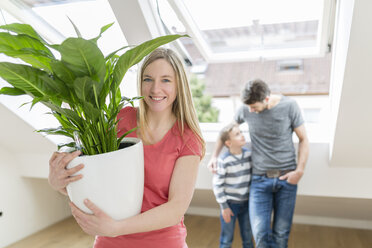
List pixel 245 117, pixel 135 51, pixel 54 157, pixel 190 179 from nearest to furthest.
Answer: pixel 135 51, pixel 54 157, pixel 190 179, pixel 245 117

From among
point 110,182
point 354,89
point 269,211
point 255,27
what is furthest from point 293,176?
point 110,182

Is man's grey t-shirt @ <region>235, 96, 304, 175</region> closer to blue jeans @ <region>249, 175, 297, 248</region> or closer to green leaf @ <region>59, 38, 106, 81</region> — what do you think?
blue jeans @ <region>249, 175, 297, 248</region>

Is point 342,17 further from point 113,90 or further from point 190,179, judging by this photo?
point 113,90

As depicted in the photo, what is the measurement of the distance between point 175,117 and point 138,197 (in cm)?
35

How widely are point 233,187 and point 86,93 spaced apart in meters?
2.04

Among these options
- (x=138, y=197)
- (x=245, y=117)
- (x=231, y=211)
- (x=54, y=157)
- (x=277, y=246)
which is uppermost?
(x=54, y=157)

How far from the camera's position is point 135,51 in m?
0.89

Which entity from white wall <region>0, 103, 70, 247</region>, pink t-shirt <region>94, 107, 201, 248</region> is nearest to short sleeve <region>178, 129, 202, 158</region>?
pink t-shirt <region>94, 107, 201, 248</region>

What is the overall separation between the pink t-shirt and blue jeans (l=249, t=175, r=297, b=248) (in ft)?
4.86

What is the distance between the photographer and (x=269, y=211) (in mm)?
2588

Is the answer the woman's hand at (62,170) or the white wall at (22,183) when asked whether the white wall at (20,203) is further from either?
the woman's hand at (62,170)

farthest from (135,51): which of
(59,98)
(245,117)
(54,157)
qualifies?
(245,117)

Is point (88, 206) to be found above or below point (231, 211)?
above

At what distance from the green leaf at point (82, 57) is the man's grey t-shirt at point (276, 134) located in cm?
195
